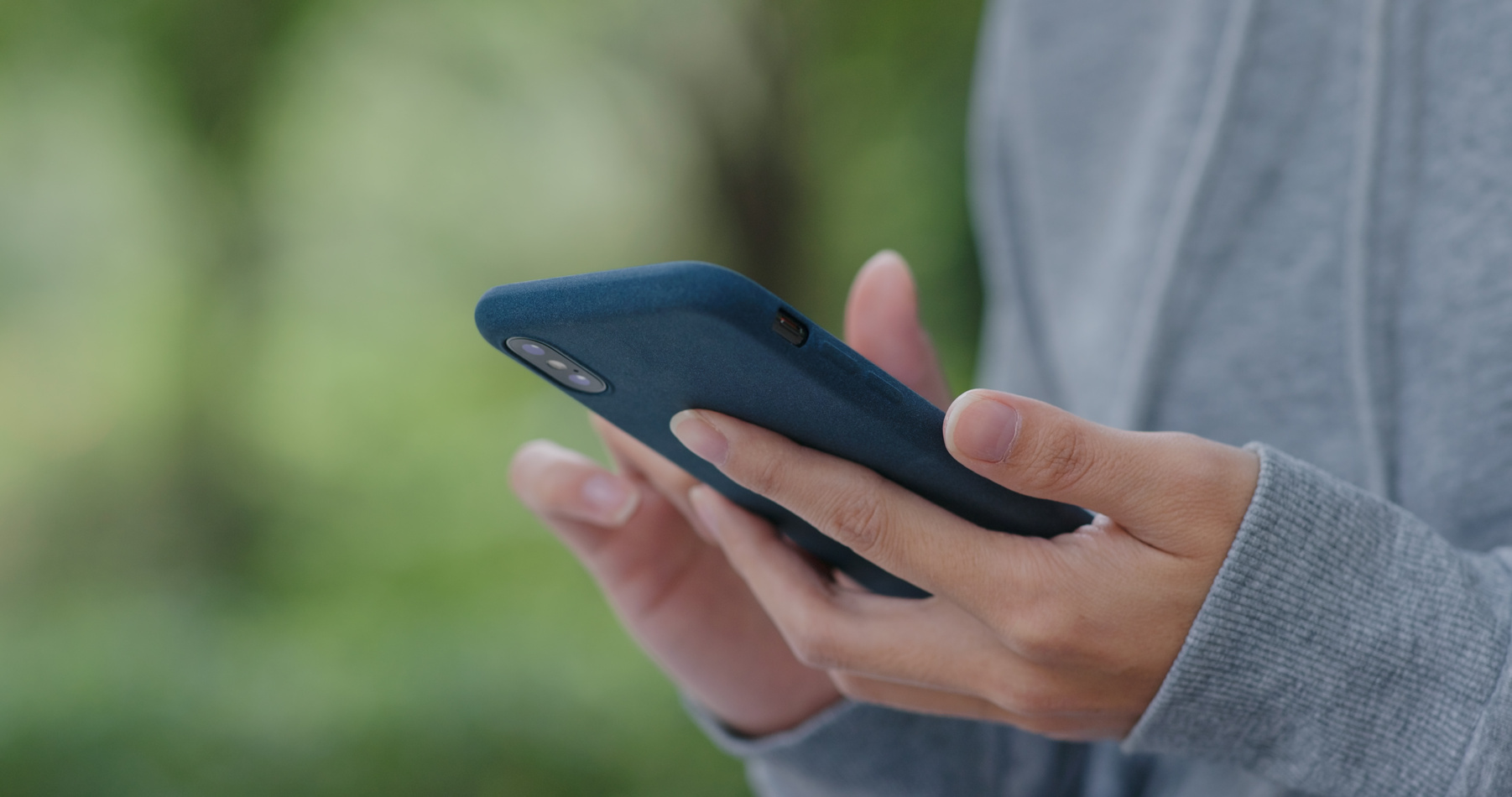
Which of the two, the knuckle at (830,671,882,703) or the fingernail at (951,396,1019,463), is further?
the knuckle at (830,671,882,703)

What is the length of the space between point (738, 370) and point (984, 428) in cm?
14


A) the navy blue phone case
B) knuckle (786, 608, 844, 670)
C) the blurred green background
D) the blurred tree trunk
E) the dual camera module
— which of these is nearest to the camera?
the navy blue phone case

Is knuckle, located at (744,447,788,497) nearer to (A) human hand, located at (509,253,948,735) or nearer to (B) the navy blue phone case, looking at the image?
(B) the navy blue phone case

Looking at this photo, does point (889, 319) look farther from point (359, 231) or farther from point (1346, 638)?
point (359, 231)

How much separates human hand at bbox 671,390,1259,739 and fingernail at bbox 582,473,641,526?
0.82 ft

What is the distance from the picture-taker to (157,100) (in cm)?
408

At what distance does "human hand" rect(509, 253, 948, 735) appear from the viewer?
87 centimetres

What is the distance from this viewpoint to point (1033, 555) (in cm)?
57

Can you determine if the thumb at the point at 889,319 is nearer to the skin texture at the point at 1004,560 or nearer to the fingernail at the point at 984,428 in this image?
the skin texture at the point at 1004,560

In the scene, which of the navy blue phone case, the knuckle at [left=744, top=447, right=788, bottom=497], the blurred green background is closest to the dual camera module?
the navy blue phone case

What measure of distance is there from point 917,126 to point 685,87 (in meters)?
1.04

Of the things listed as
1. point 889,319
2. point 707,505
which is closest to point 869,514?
point 707,505

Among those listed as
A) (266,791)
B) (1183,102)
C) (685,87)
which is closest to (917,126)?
(685,87)

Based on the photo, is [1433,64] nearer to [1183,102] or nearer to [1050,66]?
[1183,102]
